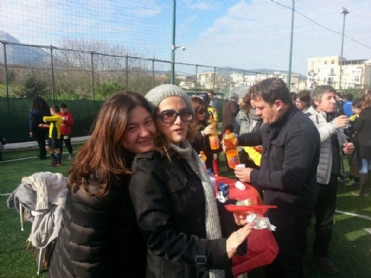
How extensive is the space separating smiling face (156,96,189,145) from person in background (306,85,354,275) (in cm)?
205

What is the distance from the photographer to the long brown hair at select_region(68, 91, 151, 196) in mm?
1316

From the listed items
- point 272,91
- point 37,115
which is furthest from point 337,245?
point 37,115

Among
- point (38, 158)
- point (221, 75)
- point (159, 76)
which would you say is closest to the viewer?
point (38, 158)

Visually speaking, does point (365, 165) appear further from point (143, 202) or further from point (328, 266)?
point (143, 202)

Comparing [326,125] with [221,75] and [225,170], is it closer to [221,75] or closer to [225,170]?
[225,170]

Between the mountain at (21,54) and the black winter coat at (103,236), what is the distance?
8.93 meters

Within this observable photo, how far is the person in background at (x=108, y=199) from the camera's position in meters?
1.31

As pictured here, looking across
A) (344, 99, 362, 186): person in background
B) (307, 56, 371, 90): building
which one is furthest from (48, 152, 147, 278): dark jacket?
(307, 56, 371, 90): building

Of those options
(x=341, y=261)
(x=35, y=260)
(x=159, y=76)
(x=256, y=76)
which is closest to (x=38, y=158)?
(x=159, y=76)

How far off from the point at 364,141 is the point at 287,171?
4.47 metres

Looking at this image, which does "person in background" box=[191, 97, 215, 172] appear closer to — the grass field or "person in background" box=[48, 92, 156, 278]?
the grass field

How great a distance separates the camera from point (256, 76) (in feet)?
60.3

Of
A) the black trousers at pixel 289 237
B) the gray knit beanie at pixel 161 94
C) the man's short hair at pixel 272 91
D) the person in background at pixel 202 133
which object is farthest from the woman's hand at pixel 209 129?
the gray knit beanie at pixel 161 94

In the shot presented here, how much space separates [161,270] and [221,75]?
1522cm
